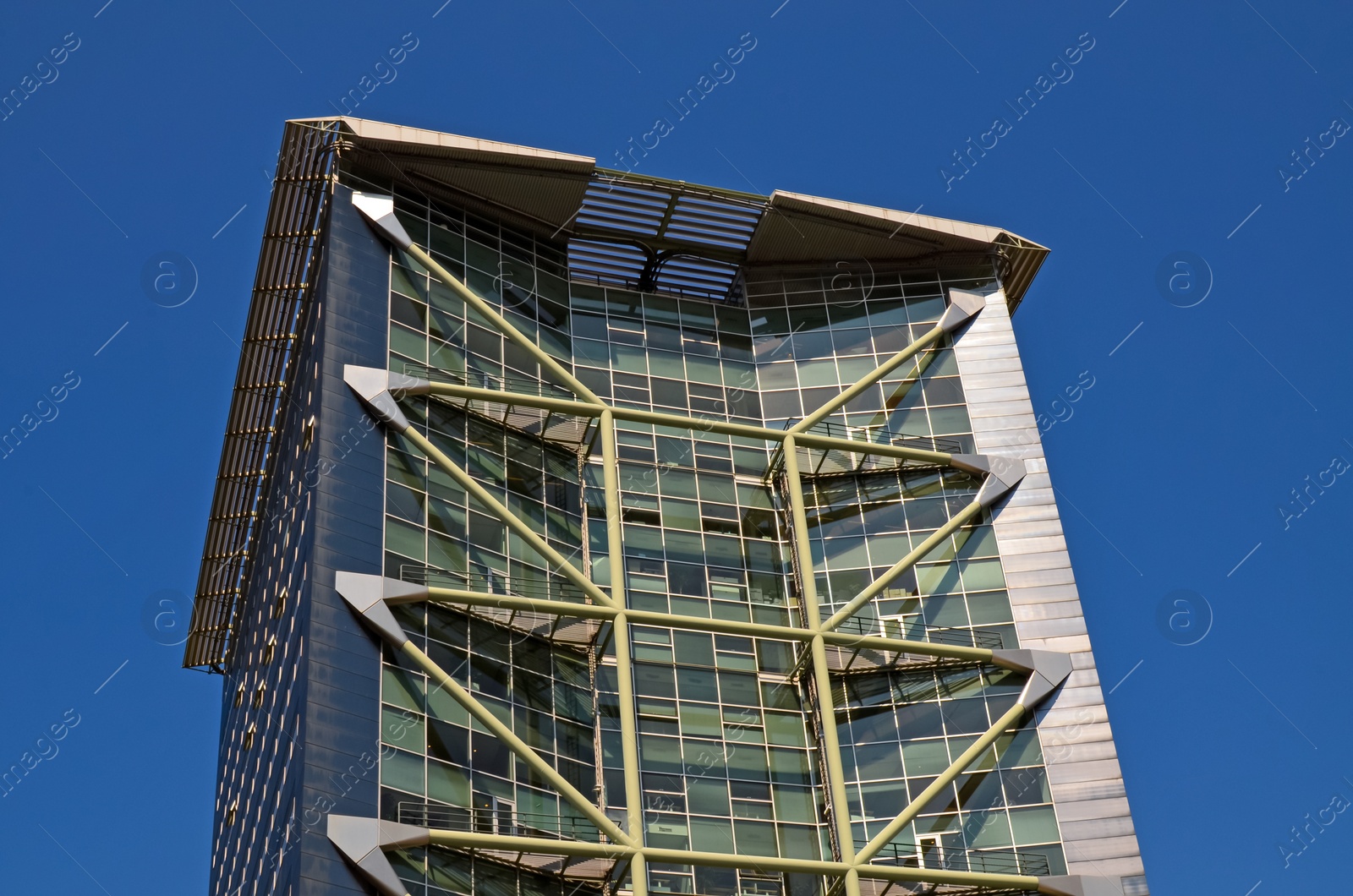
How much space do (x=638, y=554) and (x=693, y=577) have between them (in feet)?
7.79

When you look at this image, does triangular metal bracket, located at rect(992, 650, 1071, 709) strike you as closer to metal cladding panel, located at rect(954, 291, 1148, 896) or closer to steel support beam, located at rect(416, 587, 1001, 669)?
steel support beam, located at rect(416, 587, 1001, 669)

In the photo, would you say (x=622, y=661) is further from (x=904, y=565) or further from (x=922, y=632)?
(x=922, y=632)

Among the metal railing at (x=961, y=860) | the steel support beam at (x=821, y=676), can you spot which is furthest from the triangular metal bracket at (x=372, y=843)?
the metal railing at (x=961, y=860)

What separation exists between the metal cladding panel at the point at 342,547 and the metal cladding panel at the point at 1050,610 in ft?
81.8

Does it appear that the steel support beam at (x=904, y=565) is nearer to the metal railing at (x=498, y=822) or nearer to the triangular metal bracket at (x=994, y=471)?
the triangular metal bracket at (x=994, y=471)

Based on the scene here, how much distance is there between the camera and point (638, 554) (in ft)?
215

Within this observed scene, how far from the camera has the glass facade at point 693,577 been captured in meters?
58.0

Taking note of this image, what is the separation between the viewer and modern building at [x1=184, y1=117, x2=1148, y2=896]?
56.6m

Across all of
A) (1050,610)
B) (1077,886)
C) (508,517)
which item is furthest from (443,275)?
(1077,886)

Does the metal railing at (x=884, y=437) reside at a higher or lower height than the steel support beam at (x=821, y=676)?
higher

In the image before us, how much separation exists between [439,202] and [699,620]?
21.5m

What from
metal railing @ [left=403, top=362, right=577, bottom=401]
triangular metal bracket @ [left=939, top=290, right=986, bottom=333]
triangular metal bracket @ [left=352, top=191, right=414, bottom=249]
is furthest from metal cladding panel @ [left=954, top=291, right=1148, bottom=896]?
triangular metal bracket @ [left=352, top=191, right=414, bottom=249]

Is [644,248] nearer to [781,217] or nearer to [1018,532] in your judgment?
[781,217]

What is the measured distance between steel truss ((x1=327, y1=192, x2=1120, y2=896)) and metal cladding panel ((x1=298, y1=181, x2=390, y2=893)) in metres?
0.64
